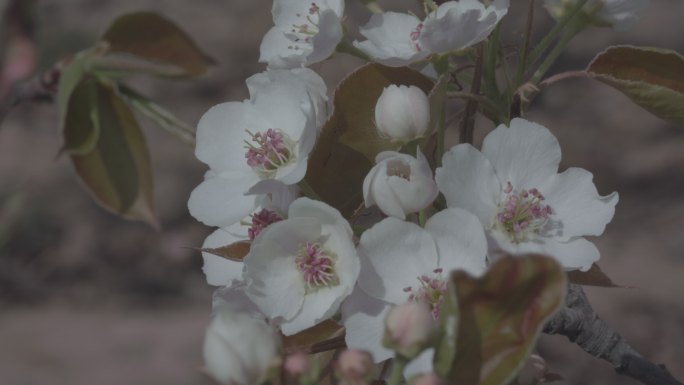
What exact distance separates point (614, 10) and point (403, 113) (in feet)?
1.10

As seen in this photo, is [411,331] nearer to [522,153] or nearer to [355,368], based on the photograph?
[355,368]

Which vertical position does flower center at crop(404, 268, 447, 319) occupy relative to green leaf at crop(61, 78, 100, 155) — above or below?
above

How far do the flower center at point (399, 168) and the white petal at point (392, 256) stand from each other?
0.04m

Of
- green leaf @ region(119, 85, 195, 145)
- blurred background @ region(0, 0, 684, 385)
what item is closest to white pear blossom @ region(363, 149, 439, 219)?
green leaf @ region(119, 85, 195, 145)

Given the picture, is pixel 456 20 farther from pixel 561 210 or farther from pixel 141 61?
pixel 141 61

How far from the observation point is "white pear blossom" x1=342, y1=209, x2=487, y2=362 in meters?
0.76

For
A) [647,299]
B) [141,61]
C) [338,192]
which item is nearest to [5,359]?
[647,299]

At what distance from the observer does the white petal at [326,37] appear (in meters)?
0.87

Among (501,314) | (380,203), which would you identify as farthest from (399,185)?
(501,314)

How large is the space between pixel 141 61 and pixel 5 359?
2529 millimetres

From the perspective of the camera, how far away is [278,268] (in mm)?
836

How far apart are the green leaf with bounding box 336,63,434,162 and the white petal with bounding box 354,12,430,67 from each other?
1 cm

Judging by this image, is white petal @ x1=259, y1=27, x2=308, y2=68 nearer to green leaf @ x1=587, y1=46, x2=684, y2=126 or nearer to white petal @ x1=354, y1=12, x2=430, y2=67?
white petal @ x1=354, y1=12, x2=430, y2=67

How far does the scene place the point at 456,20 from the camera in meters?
0.82
